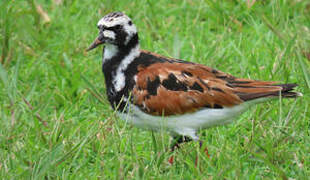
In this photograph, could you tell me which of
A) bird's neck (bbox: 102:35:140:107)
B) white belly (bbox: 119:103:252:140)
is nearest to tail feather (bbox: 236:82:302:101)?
white belly (bbox: 119:103:252:140)

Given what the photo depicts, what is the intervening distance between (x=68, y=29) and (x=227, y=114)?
11.4 feet

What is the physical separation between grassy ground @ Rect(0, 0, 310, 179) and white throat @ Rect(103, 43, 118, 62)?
20.8 inches

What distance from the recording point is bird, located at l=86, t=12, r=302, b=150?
546cm

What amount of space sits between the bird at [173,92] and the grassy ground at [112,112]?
17cm

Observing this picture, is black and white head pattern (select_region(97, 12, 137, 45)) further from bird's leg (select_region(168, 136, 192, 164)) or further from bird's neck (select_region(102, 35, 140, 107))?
bird's leg (select_region(168, 136, 192, 164))

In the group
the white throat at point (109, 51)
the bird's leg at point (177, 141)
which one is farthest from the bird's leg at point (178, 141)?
the white throat at point (109, 51)

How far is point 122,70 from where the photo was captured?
5723 millimetres

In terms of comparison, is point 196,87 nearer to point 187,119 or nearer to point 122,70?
point 187,119

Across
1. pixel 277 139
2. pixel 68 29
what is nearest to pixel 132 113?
pixel 277 139

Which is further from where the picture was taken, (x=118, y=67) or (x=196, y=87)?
(x=118, y=67)

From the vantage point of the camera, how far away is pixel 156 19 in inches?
340

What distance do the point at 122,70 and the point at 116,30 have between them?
0.38 meters

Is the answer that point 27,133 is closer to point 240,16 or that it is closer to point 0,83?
point 0,83

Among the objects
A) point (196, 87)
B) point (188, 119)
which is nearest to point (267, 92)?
point (196, 87)
